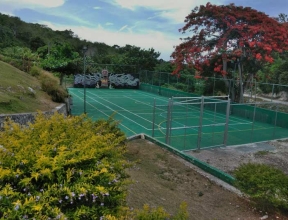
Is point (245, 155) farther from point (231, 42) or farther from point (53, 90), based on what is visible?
point (231, 42)

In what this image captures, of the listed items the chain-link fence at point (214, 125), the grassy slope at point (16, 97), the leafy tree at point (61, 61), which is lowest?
the chain-link fence at point (214, 125)

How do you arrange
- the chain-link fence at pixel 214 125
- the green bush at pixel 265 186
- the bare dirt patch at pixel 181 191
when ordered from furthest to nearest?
the chain-link fence at pixel 214 125 < the green bush at pixel 265 186 < the bare dirt patch at pixel 181 191

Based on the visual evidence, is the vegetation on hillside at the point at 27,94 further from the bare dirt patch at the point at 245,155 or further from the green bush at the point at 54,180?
the bare dirt patch at the point at 245,155

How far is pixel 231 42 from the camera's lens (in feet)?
65.1

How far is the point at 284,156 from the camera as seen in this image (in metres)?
10.3

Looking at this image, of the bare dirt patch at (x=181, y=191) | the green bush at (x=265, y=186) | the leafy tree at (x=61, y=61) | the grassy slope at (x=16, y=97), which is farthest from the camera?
the leafy tree at (x=61, y=61)

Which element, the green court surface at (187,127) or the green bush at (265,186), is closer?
the green bush at (265,186)

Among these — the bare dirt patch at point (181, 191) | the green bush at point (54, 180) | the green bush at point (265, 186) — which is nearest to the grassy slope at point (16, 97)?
the bare dirt patch at point (181, 191)

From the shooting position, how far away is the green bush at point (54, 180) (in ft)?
7.16

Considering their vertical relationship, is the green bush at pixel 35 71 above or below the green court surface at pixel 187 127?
above

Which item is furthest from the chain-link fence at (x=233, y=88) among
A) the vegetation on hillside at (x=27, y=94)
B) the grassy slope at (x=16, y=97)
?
the grassy slope at (x=16, y=97)

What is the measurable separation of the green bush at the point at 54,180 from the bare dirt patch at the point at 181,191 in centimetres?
101

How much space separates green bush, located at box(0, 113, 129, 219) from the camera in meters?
2.18

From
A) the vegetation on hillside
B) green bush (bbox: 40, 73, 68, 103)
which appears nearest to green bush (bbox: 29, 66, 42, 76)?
the vegetation on hillside
